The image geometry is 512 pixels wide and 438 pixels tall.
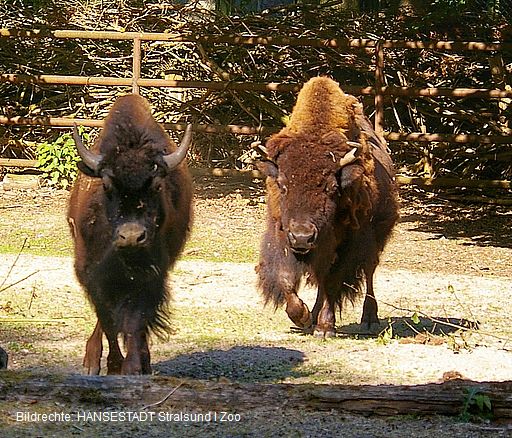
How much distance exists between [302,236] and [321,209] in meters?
0.31

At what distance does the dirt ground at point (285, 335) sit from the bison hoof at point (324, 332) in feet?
0.38

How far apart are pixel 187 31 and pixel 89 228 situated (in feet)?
33.9

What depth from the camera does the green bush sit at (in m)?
15.7

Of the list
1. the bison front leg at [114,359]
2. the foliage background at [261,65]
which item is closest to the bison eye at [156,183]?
the bison front leg at [114,359]

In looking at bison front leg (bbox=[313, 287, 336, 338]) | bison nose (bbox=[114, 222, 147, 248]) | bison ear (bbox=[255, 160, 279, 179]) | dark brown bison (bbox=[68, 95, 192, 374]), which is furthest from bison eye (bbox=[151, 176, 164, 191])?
bison front leg (bbox=[313, 287, 336, 338])

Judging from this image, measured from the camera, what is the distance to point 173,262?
6781mm

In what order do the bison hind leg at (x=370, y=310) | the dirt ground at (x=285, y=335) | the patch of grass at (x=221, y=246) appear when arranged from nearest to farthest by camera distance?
the dirt ground at (x=285, y=335)
the bison hind leg at (x=370, y=310)
the patch of grass at (x=221, y=246)

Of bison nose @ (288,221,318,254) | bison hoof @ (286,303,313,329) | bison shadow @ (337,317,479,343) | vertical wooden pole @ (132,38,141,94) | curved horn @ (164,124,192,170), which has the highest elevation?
vertical wooden pole @ (132,38,141,94)

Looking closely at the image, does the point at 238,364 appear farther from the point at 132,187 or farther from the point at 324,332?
the point at 132,187

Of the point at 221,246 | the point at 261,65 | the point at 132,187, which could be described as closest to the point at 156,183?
the point at 132,187

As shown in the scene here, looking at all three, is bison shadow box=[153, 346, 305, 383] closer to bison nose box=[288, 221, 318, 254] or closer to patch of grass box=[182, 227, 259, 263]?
bison nose box=[288, 221, 318, 254]

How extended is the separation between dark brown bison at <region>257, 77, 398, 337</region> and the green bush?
315 inches

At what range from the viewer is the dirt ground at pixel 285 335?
15.5 feet

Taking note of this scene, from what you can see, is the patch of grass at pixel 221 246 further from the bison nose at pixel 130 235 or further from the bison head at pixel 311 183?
the bison nose at pixel 130 235
